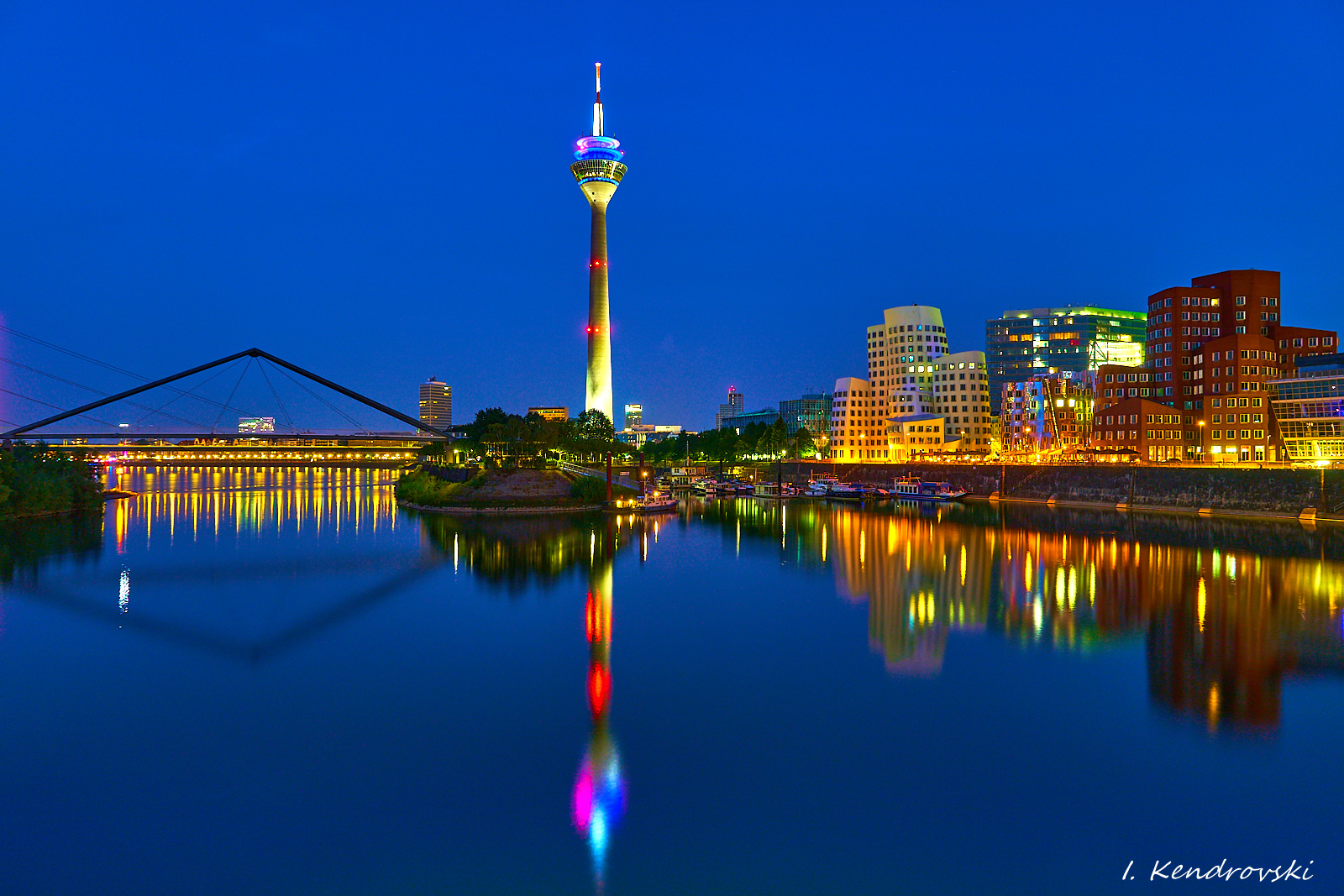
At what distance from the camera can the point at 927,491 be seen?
6831 cm

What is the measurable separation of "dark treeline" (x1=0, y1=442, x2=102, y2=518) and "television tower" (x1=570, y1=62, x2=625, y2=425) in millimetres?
73840

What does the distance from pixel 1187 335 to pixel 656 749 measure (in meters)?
77.5

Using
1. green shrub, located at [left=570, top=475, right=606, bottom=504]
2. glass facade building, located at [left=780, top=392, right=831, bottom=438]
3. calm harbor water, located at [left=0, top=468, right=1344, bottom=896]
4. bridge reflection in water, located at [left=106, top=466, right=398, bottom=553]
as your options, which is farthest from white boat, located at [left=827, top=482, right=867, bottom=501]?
glass facade building, located at [left=780, top=392, right=831, bottom=438]

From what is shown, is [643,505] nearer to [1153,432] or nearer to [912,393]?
[1153,432]

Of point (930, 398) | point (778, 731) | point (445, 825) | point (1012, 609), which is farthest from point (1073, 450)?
point (445, 825)

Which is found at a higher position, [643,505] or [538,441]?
[538,441]

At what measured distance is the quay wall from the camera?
4509 centimetres

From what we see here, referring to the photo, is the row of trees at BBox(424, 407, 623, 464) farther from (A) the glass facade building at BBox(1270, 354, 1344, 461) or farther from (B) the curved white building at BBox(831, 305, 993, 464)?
(A) the glass facade building at BBox(1270, 354, 1344, 461)

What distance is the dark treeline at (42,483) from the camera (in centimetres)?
4644

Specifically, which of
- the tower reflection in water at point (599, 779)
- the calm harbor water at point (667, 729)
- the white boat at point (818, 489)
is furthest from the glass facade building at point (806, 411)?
the tower reflection in water at point (599, 779)

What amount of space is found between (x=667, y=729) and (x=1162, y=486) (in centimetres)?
5183

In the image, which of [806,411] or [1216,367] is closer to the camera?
[1216,367]

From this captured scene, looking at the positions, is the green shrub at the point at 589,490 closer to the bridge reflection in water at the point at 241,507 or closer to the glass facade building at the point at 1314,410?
the bridge reflection in water at the point at 241,507

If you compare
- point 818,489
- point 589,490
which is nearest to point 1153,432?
point 818,489
